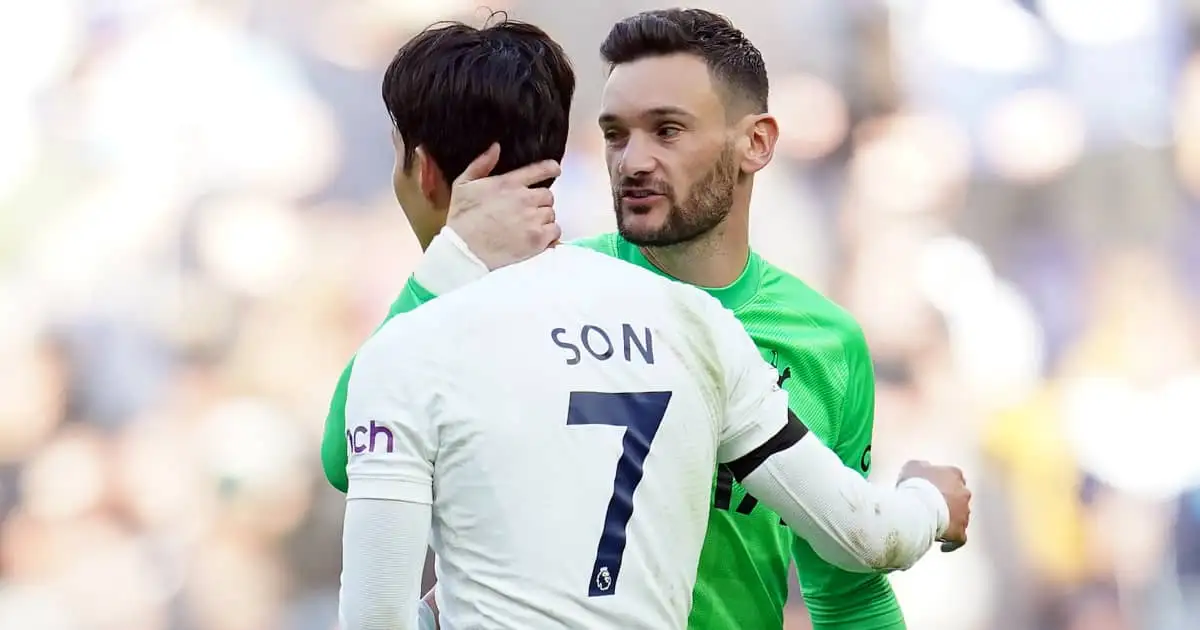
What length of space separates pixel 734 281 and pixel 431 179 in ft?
2.24

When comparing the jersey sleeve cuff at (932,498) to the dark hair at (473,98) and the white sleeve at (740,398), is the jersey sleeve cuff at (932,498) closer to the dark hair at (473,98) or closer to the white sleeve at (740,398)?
the white sleeve at (740,398)

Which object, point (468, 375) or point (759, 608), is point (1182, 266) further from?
point (468, 375)

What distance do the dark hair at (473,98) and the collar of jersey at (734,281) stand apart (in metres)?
0.56

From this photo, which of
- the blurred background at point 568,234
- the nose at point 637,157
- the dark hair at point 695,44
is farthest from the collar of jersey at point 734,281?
the blurred background at point 568,234

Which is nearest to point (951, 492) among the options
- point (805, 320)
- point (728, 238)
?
point (805, 320)

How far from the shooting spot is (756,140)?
2.05 meters

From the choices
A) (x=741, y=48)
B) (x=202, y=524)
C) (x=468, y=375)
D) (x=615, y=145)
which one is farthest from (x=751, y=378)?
(x=202, y=524)

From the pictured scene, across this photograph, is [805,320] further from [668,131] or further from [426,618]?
[426,618]

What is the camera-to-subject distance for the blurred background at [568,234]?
3.68 metres

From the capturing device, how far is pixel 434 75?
137cm

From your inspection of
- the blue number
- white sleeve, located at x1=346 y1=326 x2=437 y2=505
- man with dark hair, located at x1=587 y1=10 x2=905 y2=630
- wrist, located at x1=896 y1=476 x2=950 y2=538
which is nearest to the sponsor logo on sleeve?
white sleeve, located at x1=346 y1=326 x2=437 y2=505

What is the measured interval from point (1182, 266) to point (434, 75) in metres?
3.38

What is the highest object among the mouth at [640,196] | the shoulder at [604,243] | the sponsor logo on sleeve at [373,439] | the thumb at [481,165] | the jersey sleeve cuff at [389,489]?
the thumb at [481,165]

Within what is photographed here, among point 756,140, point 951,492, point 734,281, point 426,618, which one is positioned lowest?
point 426,618
